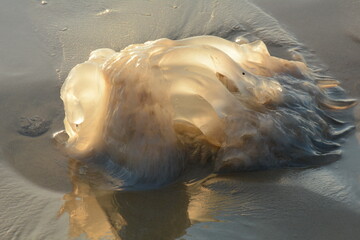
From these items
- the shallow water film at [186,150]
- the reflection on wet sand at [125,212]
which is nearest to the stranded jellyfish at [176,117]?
the shallow water film at [186,150]

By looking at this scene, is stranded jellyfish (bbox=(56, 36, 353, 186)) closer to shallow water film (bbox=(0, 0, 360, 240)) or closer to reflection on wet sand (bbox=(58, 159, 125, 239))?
shallow water film (bbox=(0, 0, 360, 240))

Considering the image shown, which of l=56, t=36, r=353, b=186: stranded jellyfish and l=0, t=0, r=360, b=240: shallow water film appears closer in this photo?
l=0, t=0, r=360, b=240: shallow water film

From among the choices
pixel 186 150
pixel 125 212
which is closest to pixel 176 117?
pixel 186 150

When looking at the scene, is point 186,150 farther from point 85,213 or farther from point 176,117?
point 85,213

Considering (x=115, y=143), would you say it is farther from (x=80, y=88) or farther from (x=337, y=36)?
(x=337, y=36)

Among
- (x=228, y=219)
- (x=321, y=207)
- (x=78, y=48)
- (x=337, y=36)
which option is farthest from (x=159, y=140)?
(x=337, y=36)

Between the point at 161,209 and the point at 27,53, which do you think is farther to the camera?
the point at 27,53

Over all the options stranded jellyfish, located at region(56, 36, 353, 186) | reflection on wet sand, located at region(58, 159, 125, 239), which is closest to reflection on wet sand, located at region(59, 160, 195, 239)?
reflection on wet sand, located at region(58, 159, 125, 239)
